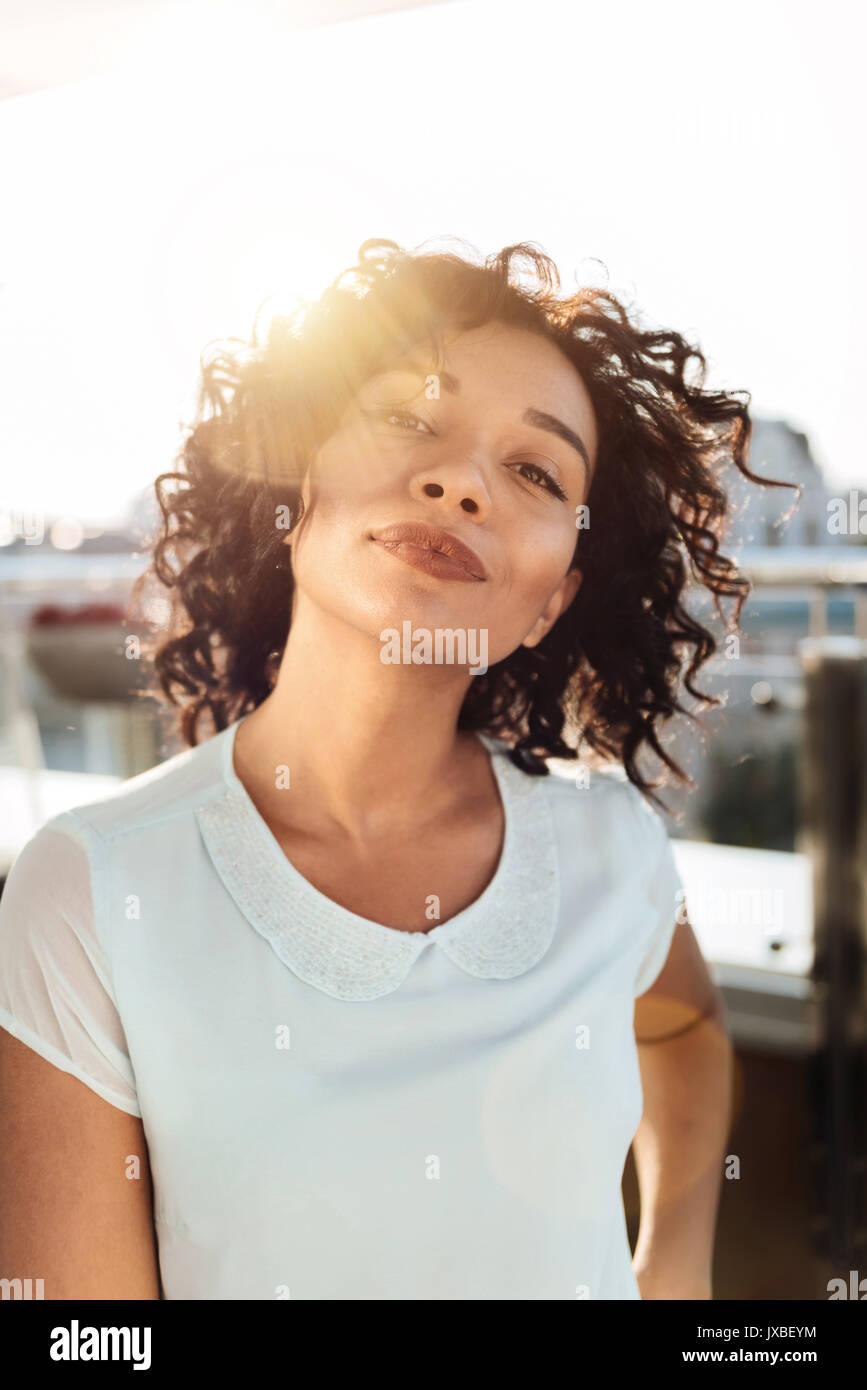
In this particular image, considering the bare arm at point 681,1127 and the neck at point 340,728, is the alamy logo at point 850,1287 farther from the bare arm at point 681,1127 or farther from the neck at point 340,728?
the neck at point 340,728

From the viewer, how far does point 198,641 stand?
1.32 metres

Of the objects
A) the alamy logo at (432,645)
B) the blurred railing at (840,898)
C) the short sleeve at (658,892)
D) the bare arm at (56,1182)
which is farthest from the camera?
the blurred railing at (840,898)

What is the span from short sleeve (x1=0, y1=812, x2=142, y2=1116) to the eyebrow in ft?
1.77

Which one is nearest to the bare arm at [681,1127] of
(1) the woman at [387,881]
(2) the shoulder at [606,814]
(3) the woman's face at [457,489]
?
(1) the woman at [387,881]

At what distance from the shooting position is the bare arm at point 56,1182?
882 millimetres

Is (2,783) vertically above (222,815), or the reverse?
(2,783)

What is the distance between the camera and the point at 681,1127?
1.35m

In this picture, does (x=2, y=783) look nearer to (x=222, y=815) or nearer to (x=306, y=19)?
(x=222, y=815)

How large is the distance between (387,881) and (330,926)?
0.11 metres

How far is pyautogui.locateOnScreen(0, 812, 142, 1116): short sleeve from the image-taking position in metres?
0.88

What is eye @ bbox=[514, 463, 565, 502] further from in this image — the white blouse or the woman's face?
the white blouse
